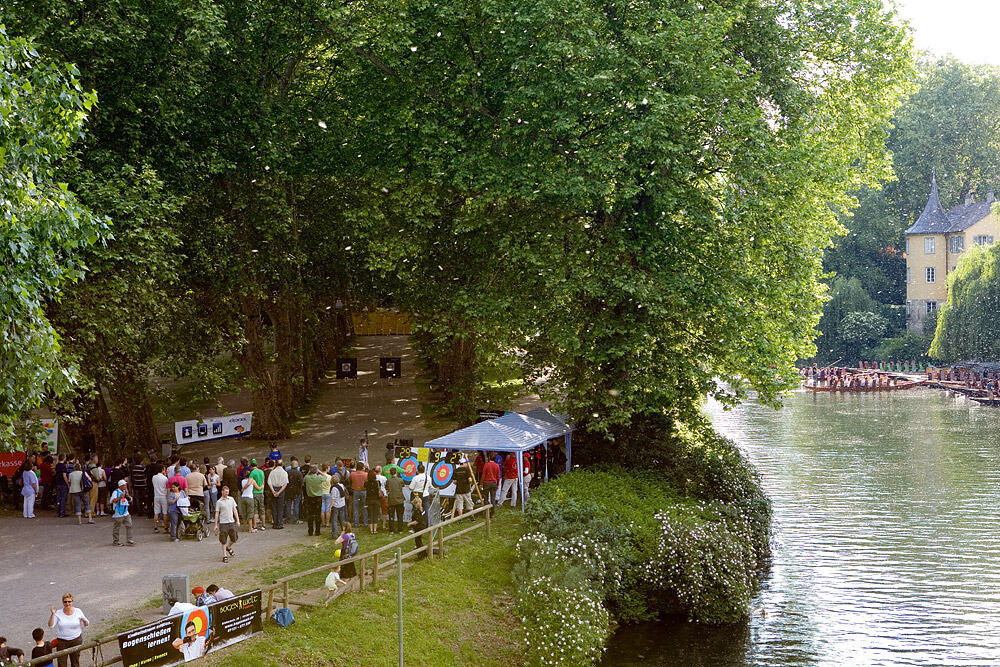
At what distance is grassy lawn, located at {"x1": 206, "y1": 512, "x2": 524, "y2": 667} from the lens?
18.4 metres

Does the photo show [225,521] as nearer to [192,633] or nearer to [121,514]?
[121,514]

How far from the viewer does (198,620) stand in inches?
672

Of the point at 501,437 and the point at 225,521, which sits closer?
the point at 225,521

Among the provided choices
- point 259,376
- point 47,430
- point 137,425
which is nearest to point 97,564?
point 47,430

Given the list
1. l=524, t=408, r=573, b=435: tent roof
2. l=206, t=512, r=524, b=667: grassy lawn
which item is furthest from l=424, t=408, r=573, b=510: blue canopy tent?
l=206, t=512, r=524, b=667: grassy lawn

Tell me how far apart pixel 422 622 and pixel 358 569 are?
5.90 ft

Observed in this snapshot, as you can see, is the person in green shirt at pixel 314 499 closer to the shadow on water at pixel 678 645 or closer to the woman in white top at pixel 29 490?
the shadow on water at pixel 678 645

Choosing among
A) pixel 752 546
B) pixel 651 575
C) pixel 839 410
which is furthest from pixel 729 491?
pixel 839 410

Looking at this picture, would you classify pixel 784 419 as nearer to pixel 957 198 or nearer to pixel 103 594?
pixel 103 594

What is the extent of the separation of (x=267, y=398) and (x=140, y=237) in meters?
12.3

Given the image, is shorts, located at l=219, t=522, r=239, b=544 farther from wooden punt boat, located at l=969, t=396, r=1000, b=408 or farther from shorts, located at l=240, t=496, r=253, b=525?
wooden punt boat, located at l=969, t=396, r=1000, b=408

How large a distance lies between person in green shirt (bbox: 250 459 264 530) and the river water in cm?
959

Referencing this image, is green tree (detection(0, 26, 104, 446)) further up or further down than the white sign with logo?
further up

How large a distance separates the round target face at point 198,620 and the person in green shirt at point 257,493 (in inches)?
322
